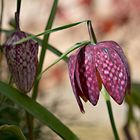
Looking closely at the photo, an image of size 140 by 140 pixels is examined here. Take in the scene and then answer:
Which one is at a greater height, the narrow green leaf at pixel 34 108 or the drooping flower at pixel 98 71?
the drooping flower at pixel 98 71

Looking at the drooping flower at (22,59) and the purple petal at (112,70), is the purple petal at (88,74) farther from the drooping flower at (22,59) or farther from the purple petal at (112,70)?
the drooping flower at (22,59)

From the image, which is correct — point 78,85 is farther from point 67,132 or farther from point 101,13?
point 101,13

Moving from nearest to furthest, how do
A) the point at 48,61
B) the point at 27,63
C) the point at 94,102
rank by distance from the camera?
the point at 94,102 < the point at 27,63 < the point at 48,61

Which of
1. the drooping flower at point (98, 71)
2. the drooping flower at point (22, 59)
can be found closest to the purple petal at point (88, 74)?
Result: the drooping flower at point (98, 71)

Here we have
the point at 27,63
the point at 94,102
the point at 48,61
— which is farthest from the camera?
the point at 48,61

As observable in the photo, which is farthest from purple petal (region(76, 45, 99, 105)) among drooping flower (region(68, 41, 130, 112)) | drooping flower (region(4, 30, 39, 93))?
drooping flower (region(4, 30, 39, 93))

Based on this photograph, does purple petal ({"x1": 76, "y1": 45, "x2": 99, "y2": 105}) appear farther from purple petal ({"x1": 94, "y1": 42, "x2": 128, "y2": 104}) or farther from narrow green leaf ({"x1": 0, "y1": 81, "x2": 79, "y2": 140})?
narrow green leaf ({"x1": 0, "y1": 81, "x2": 79, "y2": 140})

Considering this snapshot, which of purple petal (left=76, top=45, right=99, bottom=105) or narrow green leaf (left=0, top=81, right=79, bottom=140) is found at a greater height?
purple petal (left=76, top=45, right=99, bottom=105)

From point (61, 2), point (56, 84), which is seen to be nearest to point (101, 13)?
point (61, 2)
